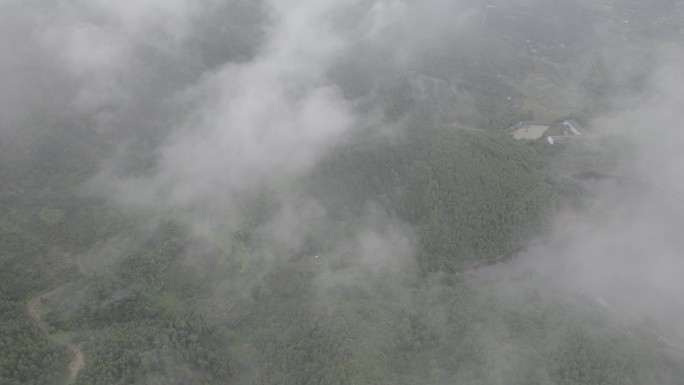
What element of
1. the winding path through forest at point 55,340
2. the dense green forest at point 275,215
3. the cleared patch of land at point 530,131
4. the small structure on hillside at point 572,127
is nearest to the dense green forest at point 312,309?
the dense green forest at point 275,215

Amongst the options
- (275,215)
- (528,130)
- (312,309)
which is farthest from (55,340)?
(528,130)

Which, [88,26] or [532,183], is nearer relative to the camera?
[532,183]

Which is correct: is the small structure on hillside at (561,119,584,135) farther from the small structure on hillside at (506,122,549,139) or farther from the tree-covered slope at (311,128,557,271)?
the tree-covered slope at (311,128,557,271)

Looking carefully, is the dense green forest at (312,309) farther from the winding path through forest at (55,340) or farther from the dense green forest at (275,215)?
the winding path through forest at (55,340)

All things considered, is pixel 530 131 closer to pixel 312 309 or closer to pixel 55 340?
pixel 312 309

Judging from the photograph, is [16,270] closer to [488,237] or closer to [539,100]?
[488,237]

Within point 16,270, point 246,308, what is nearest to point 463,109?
point 246,308

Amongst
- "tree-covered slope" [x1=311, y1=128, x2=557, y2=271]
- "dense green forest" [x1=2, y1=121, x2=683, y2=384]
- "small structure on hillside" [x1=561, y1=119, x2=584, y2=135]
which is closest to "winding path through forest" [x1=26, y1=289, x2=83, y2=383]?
"dense green forest" [x1=2, y1=121, x2=683, y2=384]

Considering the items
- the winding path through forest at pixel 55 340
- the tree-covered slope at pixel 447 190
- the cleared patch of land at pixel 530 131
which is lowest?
the cleared patch of land at pixel 530 131
